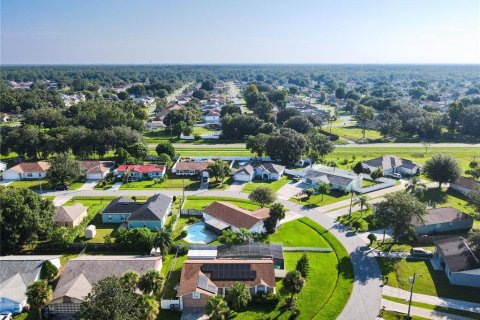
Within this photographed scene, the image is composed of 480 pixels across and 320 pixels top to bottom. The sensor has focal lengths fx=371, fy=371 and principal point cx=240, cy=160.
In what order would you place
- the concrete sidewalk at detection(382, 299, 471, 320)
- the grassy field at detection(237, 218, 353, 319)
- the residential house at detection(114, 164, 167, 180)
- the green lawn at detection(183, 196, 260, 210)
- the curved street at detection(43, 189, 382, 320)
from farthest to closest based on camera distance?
the residential house at detection(114, 164, 167, 180) → the green lawn at detection(183, 196, 260, 210) → the curved street at detection(43, 189, 382, 320) → the grassy field at detection(237, 218, 353, 319) → the concrete sidewalk at detection(382, 299, 471, 320)

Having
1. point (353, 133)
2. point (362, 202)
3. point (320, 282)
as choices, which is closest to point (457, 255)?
point (362, 202)

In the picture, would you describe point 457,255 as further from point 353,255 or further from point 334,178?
point 334,178

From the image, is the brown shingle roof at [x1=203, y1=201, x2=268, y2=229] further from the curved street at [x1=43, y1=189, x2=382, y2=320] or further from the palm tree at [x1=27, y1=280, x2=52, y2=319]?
the palm tree at [x1=27, y1=280, x2=52, y2=319]

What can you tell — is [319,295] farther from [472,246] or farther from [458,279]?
[472,246]

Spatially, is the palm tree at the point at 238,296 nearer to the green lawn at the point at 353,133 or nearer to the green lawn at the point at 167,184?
the green lawn at the point at 167,184

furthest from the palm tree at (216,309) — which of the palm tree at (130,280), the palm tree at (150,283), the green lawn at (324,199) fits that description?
the green lawn at (324,199)

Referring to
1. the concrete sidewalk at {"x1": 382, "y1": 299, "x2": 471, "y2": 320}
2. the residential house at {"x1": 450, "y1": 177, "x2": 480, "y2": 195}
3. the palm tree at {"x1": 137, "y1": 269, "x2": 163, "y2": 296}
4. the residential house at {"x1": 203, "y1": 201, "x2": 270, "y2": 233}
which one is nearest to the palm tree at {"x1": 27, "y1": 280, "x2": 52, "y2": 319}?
the palm tree at {"x1": 137, "y1": 269, "x2": 163, "y2": 296}
